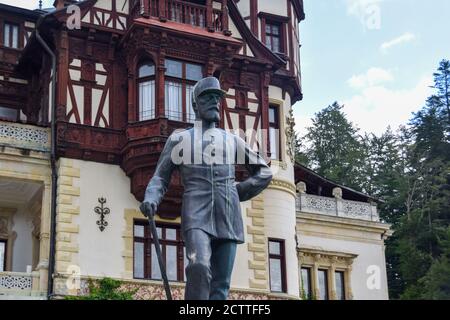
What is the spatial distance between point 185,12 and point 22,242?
8.50 m

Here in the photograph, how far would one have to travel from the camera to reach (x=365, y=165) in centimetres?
5412

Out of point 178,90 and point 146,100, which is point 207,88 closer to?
point 146,100

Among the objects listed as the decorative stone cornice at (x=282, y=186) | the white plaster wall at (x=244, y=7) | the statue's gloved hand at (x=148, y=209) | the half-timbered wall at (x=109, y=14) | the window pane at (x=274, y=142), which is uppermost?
the white plaster wall at (x=244, y=7)

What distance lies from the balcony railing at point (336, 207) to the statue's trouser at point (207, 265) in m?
24.3

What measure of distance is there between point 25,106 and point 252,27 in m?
8.17

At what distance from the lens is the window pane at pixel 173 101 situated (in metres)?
26.3

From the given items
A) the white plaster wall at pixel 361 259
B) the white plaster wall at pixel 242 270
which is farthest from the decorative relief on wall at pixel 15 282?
the white plaster wall at pixel 361 259

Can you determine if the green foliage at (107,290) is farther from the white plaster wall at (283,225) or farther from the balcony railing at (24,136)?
the white plaster wall at (283,225)

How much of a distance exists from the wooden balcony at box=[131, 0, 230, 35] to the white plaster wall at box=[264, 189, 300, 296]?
5.43 meters

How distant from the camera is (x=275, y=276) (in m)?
28.6

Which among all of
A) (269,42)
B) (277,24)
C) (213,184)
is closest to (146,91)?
(269,42)

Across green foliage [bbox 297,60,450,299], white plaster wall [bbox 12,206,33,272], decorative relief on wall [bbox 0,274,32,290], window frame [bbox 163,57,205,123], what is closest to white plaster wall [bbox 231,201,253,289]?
window frame [bbox 163,57,205,123]

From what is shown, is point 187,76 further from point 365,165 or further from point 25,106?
point 365,165
